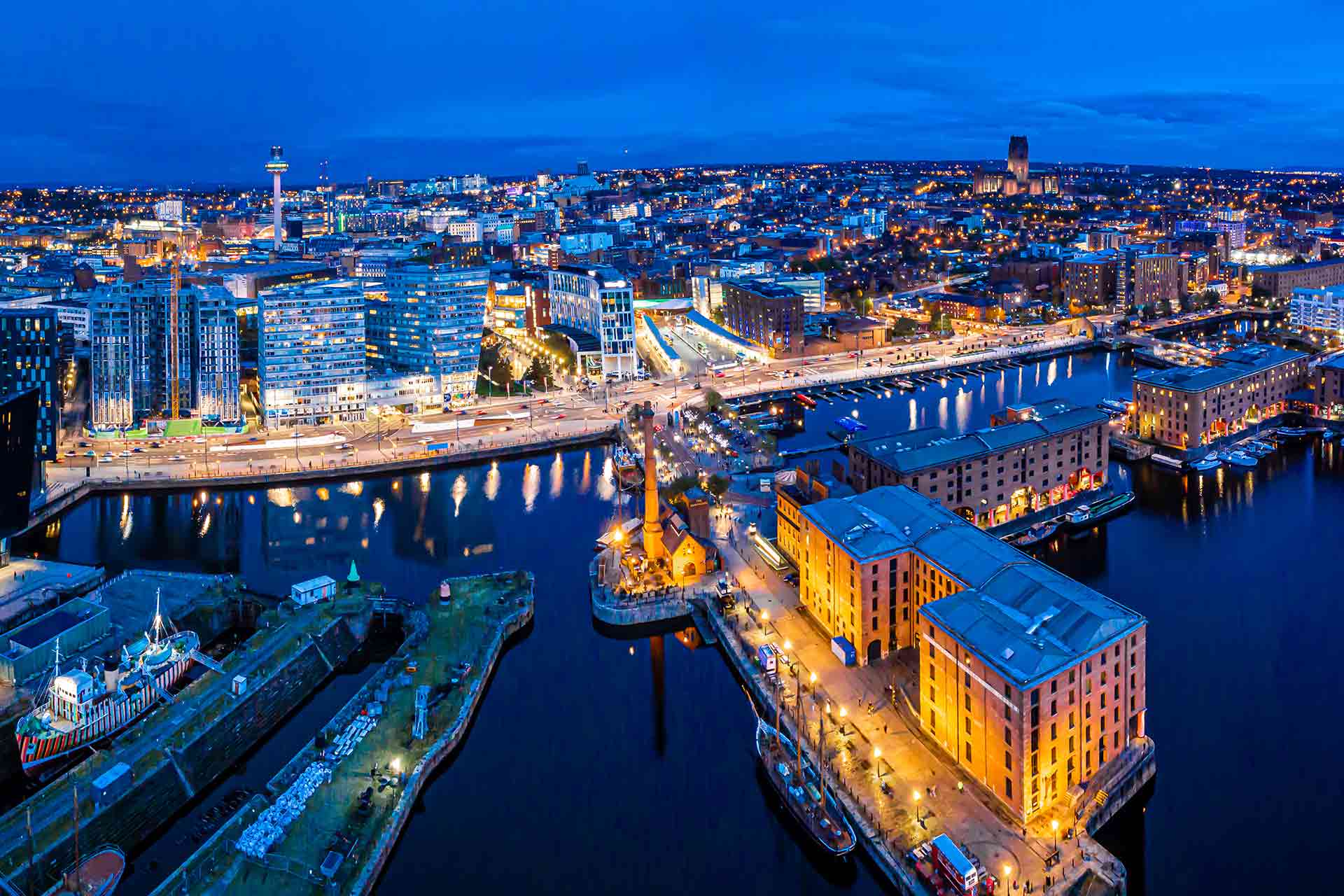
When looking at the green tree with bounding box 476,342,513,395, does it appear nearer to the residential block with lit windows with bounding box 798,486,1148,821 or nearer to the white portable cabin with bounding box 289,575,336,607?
the white portable cabin with bounding box 289,575,336,607

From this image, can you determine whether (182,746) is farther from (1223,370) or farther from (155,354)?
(1223,370)

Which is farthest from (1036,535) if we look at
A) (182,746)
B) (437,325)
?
(437,325)

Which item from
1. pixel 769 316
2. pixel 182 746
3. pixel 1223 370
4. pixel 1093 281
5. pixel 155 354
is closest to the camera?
pixel 182 746


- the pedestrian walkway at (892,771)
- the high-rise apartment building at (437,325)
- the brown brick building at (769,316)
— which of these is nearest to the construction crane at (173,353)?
the high-rise apartment building at (437,325)

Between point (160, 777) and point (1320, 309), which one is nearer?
point (160, 777)

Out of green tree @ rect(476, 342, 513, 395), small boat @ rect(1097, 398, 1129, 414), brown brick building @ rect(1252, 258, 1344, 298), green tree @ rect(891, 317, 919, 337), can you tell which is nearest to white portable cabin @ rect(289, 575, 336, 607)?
green tree @ rect(476, 342, 513, 395)

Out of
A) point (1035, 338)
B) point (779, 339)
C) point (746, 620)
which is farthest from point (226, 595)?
point (1035, 338)

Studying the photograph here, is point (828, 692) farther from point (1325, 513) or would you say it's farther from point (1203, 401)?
point (1203, 401)
